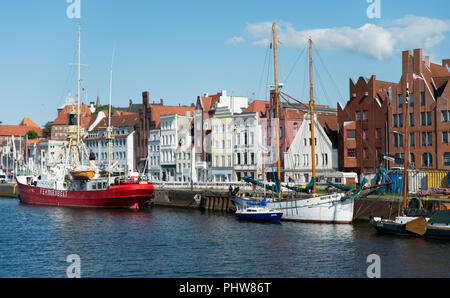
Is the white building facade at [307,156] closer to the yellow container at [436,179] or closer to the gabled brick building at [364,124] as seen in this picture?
the gabled brick building at [364,124]

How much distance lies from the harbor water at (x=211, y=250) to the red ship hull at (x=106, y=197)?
1660cm

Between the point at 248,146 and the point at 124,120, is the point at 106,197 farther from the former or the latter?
the point at 124,120

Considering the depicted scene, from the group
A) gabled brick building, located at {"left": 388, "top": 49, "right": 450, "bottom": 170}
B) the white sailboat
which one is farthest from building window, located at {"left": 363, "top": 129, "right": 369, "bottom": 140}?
the white sailboat

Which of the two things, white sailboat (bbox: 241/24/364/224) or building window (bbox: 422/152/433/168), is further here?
building window (bbox: 422/152/433/168)

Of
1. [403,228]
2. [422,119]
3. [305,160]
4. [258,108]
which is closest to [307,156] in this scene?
[305,160]

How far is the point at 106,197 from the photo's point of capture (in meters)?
86.9

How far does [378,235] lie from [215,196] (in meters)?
32.3

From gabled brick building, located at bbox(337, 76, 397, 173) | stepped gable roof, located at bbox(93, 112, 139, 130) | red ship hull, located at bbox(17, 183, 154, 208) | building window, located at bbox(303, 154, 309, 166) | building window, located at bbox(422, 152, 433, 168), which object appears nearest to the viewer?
building window, located at bbox(422, 152, 433, 168)

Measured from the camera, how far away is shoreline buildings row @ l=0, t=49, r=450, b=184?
77938mm

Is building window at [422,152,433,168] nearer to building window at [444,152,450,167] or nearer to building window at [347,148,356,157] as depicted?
building window at [444,152,450,167]

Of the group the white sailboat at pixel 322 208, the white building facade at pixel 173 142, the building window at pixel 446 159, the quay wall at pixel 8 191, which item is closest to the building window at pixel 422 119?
the building window at pixel 446 159

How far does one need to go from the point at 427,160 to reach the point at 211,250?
41.9 metres

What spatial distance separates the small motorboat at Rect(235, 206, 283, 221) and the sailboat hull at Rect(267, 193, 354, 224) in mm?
1036
